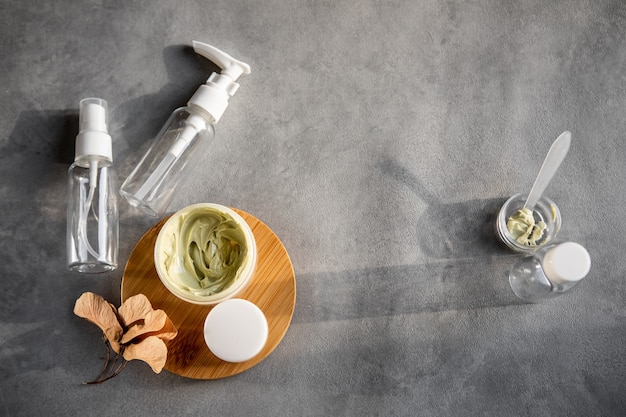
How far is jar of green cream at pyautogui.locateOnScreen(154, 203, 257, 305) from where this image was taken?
72 cm

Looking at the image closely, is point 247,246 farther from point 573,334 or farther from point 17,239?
point 573,334

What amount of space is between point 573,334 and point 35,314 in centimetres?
73

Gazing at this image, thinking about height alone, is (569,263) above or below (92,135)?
above

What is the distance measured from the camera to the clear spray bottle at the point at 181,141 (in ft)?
2.59

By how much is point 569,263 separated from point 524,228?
95mm

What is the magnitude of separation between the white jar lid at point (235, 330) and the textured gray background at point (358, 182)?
8cm

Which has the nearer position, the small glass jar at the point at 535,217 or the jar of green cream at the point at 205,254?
the jar of green cream at the point at 205,254

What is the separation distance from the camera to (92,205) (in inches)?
31.0

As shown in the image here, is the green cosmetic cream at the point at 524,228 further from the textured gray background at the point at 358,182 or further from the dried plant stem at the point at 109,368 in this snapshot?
the dried plant stem at the point at 109,368

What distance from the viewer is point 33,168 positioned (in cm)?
83

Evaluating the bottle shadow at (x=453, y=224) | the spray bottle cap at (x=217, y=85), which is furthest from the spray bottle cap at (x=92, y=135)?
the bottle shadow at (x=453, y=224)

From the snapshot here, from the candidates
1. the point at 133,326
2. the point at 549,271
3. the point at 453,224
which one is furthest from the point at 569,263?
the point at 133,326

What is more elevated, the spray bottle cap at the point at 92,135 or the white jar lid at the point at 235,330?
the spray bottle cap at the point at 92,135

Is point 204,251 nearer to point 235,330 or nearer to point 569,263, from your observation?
point 235,330
